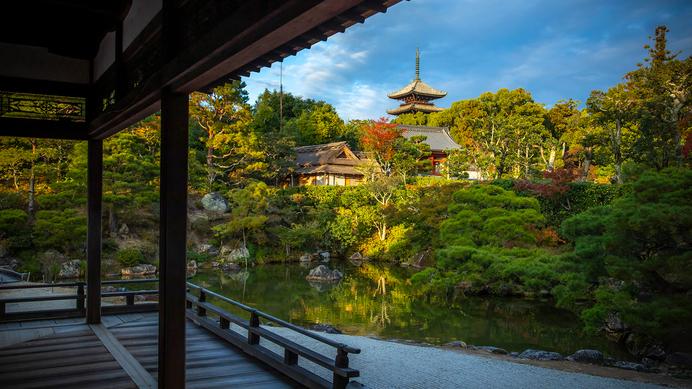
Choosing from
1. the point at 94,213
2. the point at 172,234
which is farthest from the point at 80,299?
the point at 172,234

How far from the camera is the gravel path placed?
4730 millimetres

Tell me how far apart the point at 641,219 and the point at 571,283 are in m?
1.68

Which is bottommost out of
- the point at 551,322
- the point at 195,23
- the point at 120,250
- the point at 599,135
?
the point at 551,322

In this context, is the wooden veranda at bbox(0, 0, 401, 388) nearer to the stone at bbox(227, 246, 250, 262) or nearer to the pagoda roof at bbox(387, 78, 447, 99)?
the stone at bbox(227, 246, 250, 262)

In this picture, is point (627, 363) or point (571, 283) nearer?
point (627, 363)

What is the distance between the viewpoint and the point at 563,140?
848 inches

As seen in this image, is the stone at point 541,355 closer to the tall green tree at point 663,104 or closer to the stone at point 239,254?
the tall green tree at point 663,104

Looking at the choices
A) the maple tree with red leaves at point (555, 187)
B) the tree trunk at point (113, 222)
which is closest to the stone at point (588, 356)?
the maple tree with red leaves at point (555, 187)

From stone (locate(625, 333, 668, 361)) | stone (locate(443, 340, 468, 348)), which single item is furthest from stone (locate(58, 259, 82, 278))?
stone (locate(625, 333, 668, 361))

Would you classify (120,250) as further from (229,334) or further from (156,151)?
(229,334)

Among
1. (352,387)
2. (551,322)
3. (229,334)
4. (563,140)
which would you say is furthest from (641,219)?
(563,140)

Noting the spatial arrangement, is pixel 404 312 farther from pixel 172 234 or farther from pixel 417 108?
pixel 417 108

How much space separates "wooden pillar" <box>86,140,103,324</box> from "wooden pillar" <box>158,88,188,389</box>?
7.37 feet

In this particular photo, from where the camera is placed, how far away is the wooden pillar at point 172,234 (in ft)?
7.34
